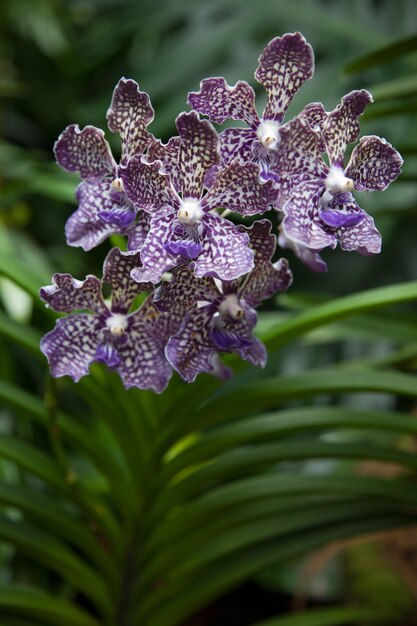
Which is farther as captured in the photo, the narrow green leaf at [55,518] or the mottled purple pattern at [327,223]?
the narrow green leaf at [55,518]

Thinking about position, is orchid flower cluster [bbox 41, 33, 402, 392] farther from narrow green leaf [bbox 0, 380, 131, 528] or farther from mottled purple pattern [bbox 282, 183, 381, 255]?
narrow green leaf [bbox 0, 380, 131, 528]

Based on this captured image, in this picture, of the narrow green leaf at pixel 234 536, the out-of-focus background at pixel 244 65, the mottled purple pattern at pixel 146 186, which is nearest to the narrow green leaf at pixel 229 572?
the narrow green leaf at pixel 234 536

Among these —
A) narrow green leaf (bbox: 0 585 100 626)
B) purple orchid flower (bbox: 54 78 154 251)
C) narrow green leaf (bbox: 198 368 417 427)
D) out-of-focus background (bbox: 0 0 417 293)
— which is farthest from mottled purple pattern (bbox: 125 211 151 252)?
out-of-focus background (bbox: 0 0 417 293)

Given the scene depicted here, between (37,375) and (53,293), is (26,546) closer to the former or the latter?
(53,293)

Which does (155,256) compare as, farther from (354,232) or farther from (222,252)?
(354,232)

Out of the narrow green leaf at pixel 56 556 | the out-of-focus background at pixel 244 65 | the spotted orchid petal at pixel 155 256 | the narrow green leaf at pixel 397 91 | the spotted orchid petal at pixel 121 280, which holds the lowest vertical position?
the narrow green leaf at pixel 56 556

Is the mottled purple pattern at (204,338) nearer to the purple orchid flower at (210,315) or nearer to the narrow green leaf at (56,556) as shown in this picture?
the purple orchid flower at (210,315)
